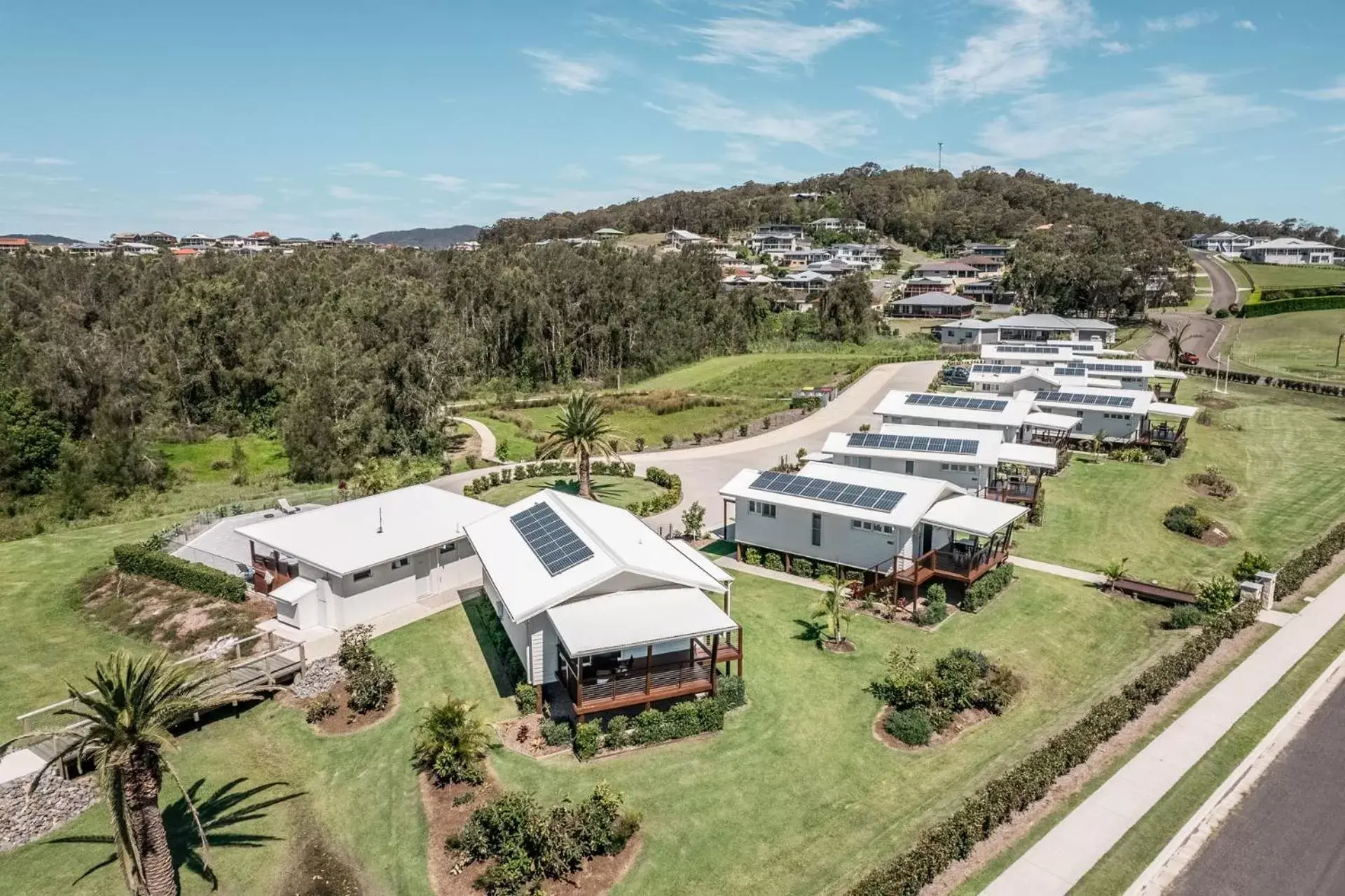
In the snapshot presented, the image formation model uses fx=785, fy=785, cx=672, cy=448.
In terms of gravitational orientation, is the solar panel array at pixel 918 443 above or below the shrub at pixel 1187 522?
above

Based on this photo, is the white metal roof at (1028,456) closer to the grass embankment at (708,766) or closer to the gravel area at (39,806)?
the grass embankment at (708,766)

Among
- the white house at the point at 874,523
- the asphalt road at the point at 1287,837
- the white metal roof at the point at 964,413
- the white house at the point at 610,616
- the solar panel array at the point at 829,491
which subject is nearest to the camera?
the asphalt road at the point at 1287,837

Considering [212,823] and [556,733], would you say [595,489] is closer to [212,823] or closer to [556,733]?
[556,733]

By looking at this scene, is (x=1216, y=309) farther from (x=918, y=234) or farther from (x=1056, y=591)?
(x=1056, y=591)

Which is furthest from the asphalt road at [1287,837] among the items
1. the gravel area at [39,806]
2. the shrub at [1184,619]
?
the gravel area at [39,806]

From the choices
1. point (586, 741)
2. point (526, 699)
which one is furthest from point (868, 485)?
point (586, 741)

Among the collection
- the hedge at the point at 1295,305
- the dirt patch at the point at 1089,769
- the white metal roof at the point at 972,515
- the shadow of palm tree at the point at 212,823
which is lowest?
the shadow of palm tree at the point at 212,823
